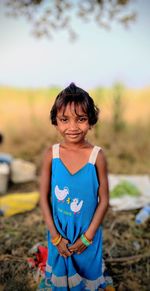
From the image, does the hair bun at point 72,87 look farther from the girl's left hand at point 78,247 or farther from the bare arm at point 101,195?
the girl's left hand at point 78,247

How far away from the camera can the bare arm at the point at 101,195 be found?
5.25 feet

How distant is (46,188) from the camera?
5.56 feet

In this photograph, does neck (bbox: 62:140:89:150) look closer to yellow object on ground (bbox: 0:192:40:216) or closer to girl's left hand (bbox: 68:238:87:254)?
girl's left hand (bbox: 68:238:87:254)

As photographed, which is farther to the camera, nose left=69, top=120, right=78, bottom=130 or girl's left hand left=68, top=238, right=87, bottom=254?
girl's left hand left=68, top=238, right=87, bottom=254

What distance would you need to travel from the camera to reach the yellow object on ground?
338 cm

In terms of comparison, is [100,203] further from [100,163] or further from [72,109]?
[72,109]

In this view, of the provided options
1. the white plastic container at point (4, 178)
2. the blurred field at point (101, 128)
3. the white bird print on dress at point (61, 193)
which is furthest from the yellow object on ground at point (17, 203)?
the white bird print on dress at point (61, 193)

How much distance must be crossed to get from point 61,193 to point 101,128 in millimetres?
4471

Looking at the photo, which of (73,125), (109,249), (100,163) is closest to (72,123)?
(73,125)

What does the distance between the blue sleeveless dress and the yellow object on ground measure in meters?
1.61

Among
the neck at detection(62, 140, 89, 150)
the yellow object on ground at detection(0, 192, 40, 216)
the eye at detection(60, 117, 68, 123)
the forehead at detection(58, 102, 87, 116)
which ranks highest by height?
the forehead at detection(58, 102, 87, 116)

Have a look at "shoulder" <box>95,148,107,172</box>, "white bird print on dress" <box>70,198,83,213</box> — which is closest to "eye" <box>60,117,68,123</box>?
"shoulder" <box>95,148,107,172</box>

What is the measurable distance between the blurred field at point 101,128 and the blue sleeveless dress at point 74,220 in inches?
118

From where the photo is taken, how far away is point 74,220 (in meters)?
1.65
